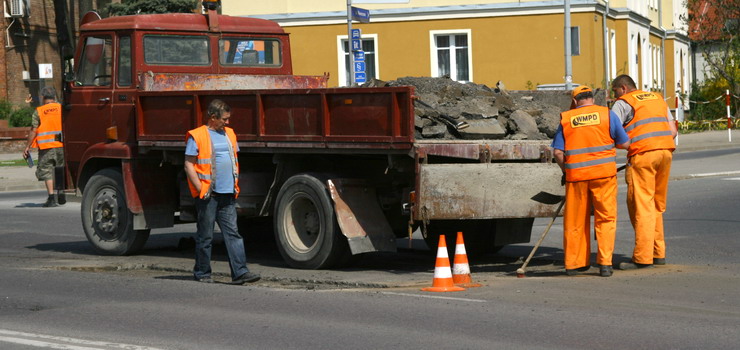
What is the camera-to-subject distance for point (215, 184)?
10.8 m

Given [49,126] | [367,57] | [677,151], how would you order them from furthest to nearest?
[367,57], [677,151], [49,126]

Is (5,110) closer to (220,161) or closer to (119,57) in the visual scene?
(119,57)

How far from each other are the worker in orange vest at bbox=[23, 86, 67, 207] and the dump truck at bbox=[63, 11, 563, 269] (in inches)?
205

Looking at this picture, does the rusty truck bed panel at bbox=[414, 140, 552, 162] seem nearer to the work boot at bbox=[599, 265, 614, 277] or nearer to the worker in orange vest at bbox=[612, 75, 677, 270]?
the worker in orange vest at bbox=[612, 75, 677, 270]

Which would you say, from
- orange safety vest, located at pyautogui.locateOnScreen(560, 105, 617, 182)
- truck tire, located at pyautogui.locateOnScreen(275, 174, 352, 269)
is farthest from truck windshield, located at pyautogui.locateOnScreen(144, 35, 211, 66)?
orange safety vest, located at pyautogui.locateOnScreen(560, 105, 617, 182)

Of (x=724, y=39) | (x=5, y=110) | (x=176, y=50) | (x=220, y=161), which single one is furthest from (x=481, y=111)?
(x=724, y=39)

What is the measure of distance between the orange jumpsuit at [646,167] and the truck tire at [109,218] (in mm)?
5460

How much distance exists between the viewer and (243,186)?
40.7 ft

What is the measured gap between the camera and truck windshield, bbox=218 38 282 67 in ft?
47.3

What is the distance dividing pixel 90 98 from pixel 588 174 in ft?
20.1

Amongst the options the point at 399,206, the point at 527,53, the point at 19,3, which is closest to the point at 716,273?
the point at 399,206

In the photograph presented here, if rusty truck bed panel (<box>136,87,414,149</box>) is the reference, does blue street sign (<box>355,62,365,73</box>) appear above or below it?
above

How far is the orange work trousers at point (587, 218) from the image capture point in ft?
34.9

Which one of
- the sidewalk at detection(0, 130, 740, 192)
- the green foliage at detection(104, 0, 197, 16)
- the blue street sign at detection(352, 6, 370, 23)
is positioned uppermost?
the green foliage at detection(104, 0, 197, 16)
